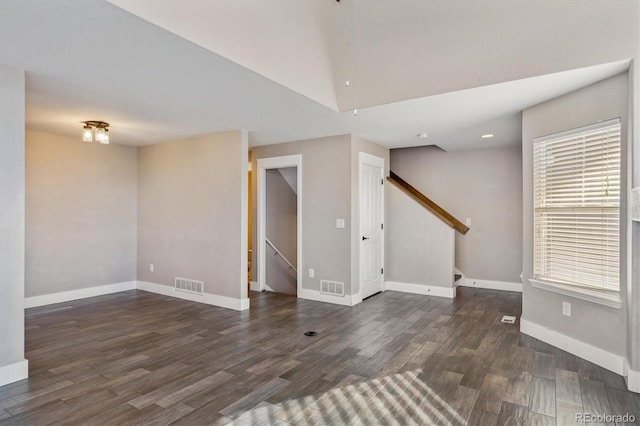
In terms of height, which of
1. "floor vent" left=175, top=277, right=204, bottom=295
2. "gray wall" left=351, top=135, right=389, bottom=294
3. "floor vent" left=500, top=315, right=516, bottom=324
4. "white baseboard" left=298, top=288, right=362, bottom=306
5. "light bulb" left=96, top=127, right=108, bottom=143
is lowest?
"floor vent" left=500, top=315, right=516, bottom=324

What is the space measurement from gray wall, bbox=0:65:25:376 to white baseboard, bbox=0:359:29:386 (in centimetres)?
3

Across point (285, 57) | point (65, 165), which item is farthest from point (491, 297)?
point (65, 165)

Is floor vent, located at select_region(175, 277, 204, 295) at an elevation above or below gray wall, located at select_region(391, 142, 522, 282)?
below

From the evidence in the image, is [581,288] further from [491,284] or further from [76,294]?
[76,294]

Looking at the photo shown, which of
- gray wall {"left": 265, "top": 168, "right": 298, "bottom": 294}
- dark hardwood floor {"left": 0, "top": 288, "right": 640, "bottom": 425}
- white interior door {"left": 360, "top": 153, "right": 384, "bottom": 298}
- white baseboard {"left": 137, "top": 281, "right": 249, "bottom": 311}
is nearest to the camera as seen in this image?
dark hardwood floor {"left": 0, "top": 288, "right": 640, "bottom": 425}

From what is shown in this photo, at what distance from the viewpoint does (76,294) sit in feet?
18.1

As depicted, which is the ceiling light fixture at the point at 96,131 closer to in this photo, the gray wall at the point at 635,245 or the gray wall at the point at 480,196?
the gray wall at the point at 480,196

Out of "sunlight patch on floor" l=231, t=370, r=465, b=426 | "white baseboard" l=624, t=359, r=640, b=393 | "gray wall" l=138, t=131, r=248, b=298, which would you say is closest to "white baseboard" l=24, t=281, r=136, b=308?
"gray wall" l=138, t=131, r=248, b=298

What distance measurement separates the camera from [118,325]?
425 centimetres

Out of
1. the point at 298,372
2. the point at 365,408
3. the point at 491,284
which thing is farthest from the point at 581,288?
the point at 491,284

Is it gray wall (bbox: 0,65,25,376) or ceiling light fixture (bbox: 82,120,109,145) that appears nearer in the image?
gray wall (bbox: 0,65,25,376)

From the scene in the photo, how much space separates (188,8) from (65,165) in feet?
14.4

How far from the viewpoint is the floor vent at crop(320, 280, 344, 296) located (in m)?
5.19

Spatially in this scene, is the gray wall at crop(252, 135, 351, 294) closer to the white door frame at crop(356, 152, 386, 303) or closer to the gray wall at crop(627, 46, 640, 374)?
the white door frame at crop(356, 152, 386, 303)
